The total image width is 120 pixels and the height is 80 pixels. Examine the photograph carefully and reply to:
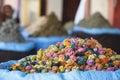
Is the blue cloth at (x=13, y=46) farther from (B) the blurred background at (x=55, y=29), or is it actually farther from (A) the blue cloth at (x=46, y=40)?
(A) the blue cloth at (x=46, y=40)

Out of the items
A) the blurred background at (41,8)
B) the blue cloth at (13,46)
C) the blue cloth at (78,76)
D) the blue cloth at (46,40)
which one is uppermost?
the blurred background at (41,8)

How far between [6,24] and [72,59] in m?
2.21

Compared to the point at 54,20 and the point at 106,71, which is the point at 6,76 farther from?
the point at 54,20

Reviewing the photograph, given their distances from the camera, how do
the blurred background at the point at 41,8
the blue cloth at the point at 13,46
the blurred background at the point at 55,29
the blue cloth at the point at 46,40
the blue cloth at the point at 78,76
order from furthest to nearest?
the blurred background at the point at 41,8 → the blue cloth at the point at 46,40 → the blurred background at the point at 55,29 → the blue cloth at the point at 13,46 → the blue cloth at the point at 78,76

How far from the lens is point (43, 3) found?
824 cm

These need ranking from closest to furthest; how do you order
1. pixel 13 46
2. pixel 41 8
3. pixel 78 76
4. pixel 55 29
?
pixel 78 76 → pixel 13 46 → pixel 55 29 → pixel 41 8

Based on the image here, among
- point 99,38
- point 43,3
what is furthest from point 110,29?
point 43,3

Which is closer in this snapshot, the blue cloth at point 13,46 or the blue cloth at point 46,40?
the blue cloth at point 13,46

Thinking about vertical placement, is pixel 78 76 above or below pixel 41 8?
below

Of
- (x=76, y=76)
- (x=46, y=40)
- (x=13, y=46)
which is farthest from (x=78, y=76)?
(x=46, y=40)

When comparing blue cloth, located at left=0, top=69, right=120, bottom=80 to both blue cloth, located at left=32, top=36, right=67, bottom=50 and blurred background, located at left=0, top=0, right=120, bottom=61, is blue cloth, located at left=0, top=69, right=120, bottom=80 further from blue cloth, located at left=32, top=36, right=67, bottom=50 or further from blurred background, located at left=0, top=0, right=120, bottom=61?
blue cloth, located at left=32, top=36, right=67, bottom=50

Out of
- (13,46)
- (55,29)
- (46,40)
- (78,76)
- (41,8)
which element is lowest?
(78,76)

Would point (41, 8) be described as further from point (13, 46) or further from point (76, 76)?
point (76, 76)

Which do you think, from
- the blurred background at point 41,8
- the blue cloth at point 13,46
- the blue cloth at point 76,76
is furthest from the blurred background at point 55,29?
the blurred background at point 41,8
